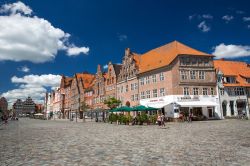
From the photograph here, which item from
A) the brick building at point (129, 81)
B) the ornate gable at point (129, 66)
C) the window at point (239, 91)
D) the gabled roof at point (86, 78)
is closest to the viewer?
the window at point (239, 91)

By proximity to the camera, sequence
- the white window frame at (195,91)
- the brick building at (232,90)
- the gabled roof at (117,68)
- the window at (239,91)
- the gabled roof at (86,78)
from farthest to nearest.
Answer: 1. the gabled roof at (86,78)
2. the gabled roof at (117,68)
3. the window at (239,91)
4. the brick building at (232,90)
5. the white window frame at (195,91)

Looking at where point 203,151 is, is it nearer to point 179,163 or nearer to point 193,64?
point 179,163

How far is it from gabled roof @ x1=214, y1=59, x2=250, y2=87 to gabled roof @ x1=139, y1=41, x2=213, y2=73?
26.4 feet

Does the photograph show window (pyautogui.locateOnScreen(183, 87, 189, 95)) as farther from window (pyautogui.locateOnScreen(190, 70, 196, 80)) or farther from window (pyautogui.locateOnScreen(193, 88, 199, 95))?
window (pyautogui.locateOnScreen(190, 70, 196, 80))

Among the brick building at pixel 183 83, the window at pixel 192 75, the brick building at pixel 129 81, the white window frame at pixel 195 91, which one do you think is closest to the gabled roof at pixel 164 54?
the brick building at pixel 183 83

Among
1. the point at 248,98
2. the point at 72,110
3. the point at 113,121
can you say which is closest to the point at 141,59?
the point at 113,121

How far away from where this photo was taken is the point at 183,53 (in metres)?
50.3

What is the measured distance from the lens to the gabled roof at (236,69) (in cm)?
5631

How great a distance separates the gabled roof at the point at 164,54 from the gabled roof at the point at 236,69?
8058mm

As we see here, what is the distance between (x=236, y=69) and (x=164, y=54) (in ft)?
60.3

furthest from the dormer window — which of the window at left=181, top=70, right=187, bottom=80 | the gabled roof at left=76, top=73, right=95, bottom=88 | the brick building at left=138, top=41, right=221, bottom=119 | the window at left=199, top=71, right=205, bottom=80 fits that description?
the gabled roof at left=76, top=73, right=95, bottom=88

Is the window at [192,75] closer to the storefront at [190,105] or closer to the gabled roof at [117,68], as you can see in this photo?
the storefront at [190,105]

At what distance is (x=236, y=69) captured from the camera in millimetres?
60250

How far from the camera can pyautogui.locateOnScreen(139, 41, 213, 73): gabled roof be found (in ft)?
167
